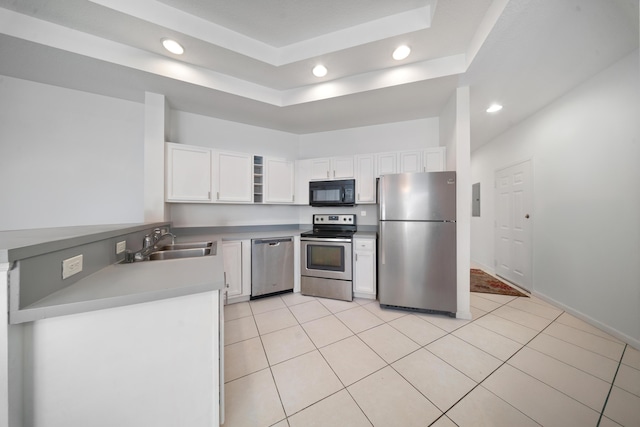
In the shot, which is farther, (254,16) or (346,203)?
(346,203)

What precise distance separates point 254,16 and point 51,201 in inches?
112

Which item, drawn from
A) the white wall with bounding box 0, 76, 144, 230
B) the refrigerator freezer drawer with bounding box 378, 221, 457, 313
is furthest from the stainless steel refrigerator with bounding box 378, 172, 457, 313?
the white wall with bounding box 0, 76, 144, 230

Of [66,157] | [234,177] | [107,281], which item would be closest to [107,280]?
[107,281]

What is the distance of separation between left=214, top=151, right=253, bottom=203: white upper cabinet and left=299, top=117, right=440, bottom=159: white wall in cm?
111

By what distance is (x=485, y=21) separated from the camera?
1578 millimetres

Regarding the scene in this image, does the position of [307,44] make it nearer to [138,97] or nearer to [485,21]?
[485,21]

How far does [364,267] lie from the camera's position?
2.64m

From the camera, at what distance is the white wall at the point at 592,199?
5.82 feet

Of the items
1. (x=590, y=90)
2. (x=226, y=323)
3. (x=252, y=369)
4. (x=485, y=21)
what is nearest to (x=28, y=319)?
(x=252, y=369)

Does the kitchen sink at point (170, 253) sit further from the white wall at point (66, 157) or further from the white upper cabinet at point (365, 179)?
the white upper cabinet at point (365, 179)

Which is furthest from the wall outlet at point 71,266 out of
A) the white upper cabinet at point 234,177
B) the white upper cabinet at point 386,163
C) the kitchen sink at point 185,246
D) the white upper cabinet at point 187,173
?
the white upper cabinet at point 386,163

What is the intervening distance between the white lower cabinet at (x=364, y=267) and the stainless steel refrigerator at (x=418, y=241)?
20 centimetres

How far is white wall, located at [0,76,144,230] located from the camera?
6.55 feet

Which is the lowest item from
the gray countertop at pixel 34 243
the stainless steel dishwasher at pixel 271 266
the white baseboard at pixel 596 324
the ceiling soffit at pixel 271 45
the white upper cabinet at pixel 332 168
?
the white baseboard at pixel 596 324
